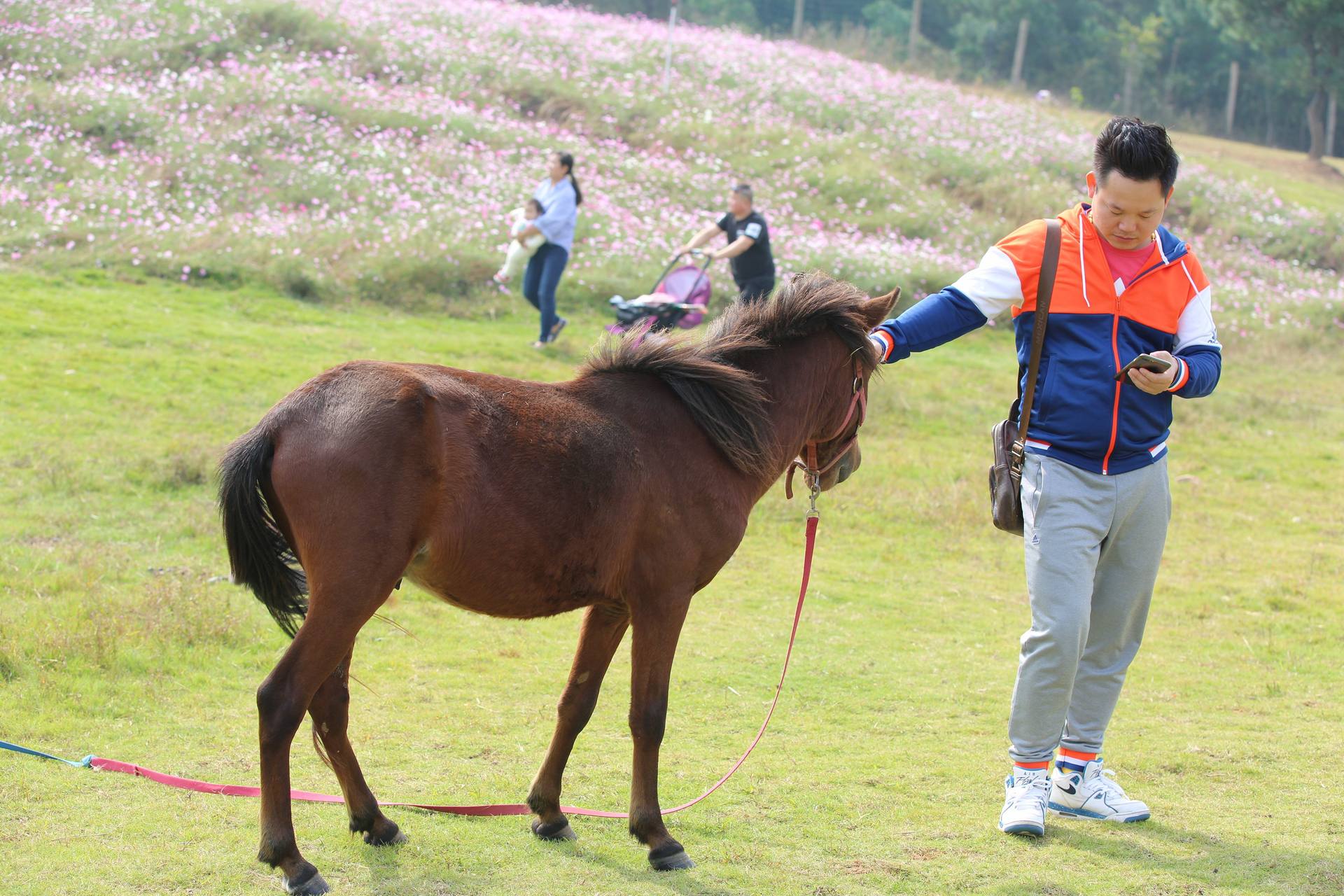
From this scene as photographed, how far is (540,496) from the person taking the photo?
3582 mm

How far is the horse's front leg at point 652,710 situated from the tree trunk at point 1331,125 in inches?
1421

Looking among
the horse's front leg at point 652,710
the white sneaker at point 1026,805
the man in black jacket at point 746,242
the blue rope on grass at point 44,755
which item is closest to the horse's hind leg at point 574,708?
the horse's front leg at point 652,710

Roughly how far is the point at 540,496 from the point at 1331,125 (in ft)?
125

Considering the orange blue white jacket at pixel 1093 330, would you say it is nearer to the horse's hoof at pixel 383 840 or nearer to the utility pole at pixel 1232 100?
the horse's hoof at pixel 383 840

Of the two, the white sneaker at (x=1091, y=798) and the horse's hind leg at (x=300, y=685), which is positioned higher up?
the horse's hind leg at (x=300, y=685)

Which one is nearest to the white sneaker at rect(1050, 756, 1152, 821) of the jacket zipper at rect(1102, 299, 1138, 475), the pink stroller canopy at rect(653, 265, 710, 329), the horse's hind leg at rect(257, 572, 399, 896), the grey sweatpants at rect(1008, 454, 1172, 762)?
the grey sweatpants at rect(1008, 454, 1172, 762)

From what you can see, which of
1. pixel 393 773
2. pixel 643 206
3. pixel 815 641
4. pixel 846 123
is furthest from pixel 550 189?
pixel 846 123

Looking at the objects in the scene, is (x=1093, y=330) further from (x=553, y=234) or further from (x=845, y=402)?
(x=553, y=234)

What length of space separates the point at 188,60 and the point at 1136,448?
17.5m

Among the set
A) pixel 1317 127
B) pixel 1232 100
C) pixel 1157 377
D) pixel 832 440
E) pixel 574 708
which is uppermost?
pixel 1232 100

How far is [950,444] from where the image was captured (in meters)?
11.0

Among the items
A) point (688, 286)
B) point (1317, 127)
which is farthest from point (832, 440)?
point (1317, 127)

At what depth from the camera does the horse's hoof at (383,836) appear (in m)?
3.71

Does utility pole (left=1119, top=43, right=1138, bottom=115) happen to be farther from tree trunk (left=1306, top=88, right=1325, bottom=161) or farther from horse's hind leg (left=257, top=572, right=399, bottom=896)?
horse's hind leg (left=257, top=572, right=399, bottom=896)
